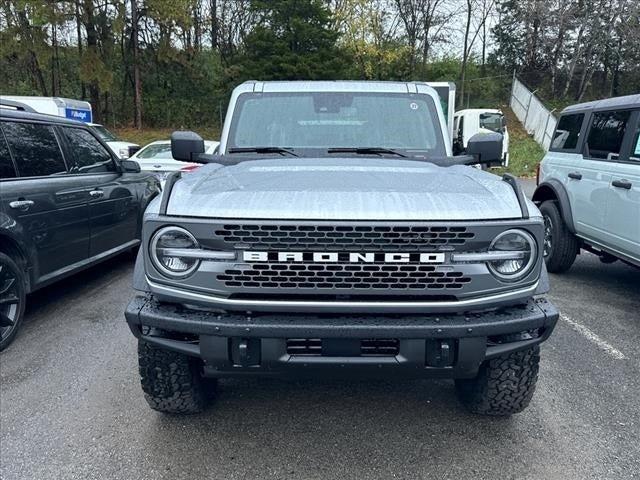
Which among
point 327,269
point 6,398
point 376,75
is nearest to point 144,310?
point 327,269

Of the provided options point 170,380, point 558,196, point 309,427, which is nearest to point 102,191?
point 170,380

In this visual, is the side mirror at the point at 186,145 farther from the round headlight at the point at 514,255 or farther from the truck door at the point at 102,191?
the round headlight at the point at 514,255

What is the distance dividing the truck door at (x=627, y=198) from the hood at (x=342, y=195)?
2.47 m

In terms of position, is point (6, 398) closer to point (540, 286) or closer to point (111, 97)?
point (540, 286)

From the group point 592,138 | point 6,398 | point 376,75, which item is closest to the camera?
point 6,398

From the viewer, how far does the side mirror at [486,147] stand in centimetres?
346

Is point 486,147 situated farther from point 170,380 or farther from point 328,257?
point 170,380

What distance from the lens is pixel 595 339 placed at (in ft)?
13.9

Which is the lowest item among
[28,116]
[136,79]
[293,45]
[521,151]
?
[521,151]

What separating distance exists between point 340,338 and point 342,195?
0.63 m

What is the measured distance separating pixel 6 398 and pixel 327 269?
2.41 metres

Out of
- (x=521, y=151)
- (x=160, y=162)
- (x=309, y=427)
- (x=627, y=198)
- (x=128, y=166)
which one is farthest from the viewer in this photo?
(x=521, y=151)

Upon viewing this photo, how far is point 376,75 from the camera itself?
2880 cm

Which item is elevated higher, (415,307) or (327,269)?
(327,269)
